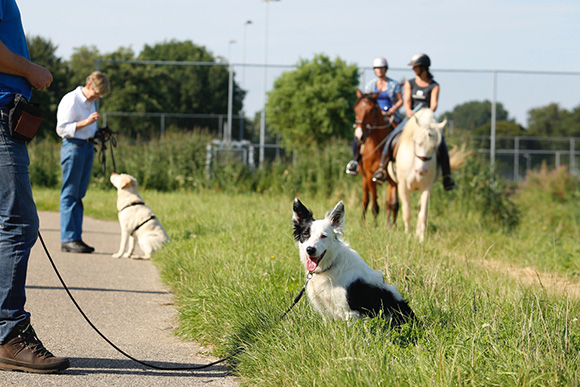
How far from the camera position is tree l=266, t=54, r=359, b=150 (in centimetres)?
2412

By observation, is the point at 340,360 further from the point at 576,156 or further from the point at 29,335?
the point at 576,156

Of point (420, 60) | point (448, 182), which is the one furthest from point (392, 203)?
point (420, 60)

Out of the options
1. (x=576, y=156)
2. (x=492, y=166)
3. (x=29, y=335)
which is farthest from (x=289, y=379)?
(x=576, y=156)

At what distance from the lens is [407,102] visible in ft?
33.3

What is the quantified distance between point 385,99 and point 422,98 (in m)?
1.40

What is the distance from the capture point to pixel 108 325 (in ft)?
17.1

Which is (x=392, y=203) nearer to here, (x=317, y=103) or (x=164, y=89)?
(x=317, y=103)

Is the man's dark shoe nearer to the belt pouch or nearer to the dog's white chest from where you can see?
the belt pouch

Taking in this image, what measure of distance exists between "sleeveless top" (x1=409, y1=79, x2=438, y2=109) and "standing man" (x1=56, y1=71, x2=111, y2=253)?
4963 mm

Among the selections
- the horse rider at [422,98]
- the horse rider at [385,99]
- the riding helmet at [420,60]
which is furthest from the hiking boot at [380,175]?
the riding helmet at [420,60]

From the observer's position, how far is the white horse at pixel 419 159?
30.6 ft

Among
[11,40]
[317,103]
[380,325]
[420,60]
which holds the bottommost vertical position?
[380,325]

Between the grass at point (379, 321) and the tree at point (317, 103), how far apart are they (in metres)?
15.2

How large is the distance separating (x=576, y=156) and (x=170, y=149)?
20583mm
